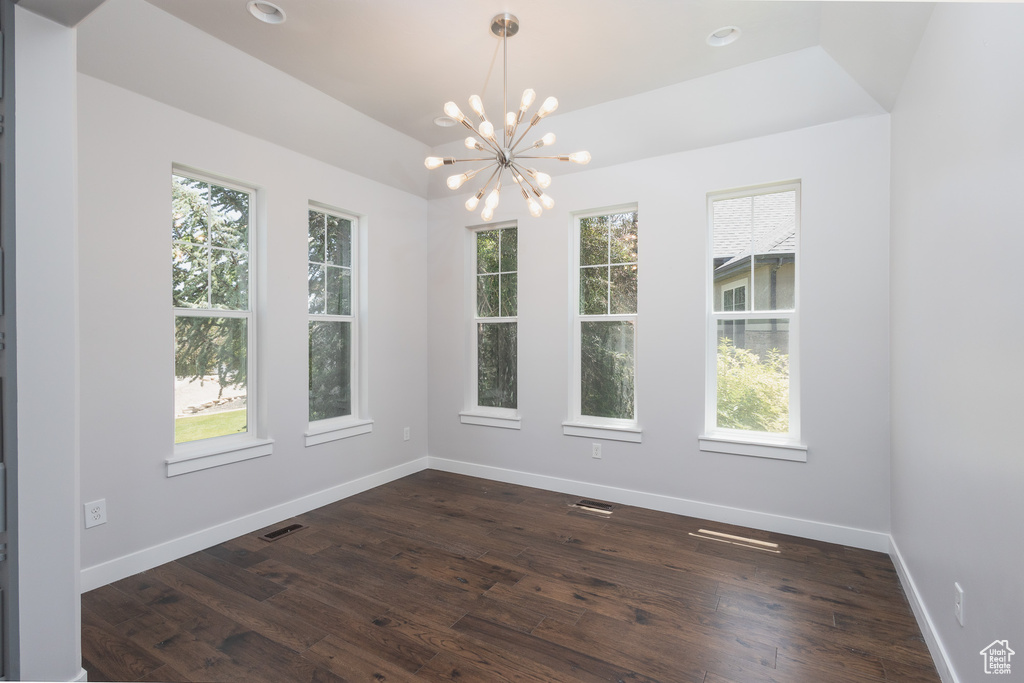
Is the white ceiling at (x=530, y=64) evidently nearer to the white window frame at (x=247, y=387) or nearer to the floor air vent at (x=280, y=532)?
the white window frame at (x=247, y=387)

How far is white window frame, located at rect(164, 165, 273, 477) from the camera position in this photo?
9.96ft

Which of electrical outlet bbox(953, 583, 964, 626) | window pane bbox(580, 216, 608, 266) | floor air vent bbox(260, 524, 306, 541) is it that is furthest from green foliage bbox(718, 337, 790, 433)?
floor air vent bbox(260, 524, 306, 541)

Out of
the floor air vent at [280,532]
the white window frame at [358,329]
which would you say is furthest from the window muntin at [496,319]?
the floor air vent at [280,532]

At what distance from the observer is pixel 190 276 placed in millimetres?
3086

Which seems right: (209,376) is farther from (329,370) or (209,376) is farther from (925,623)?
(925,623)

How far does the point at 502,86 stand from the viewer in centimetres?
335

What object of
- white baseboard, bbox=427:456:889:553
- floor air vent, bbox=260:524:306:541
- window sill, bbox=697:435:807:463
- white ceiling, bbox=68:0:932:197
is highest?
white ceiling, bbox=68:0:932:197

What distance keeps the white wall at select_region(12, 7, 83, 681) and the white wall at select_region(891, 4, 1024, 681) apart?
288 cm

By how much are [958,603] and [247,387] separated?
12.6 ft

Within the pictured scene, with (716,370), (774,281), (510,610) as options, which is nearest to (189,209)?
(510,610)

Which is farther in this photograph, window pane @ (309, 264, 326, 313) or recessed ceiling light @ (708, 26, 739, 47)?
window pane @ (309, 264, 326, 313)

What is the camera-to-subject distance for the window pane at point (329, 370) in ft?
12.8

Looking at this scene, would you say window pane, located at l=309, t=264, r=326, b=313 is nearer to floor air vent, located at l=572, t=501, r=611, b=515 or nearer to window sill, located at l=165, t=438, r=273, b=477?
window sill, located at l=165, t=438, r=273, b=477

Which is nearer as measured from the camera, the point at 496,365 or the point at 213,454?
the point at 213,454
